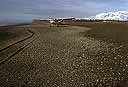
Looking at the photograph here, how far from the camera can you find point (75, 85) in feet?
43.4

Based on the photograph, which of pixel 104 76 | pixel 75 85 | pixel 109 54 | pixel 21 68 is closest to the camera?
pixel 75 85

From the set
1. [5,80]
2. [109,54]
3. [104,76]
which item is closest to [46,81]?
[5,80]

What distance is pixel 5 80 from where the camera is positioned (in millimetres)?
13797

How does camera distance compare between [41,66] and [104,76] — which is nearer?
[104,76]

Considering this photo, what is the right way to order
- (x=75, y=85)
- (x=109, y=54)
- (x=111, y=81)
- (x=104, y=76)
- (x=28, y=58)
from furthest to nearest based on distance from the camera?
(x=109, y=54)
(x=28, y=58)
(x=104, y=76)
(x=111, y=81)
(x=75, y=85)

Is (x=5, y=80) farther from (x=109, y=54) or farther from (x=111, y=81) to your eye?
(x=109, y=54)

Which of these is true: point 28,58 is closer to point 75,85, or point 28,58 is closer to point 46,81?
point 46,81

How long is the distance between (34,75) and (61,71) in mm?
2073

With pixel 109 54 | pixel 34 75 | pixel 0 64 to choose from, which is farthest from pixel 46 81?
pixel 109 54

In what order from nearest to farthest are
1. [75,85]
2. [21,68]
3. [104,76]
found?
1. [75,85]
2. [104,76]
3. [21,68]

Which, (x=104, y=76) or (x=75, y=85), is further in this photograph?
(x=104, y=76)

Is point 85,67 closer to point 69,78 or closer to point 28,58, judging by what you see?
point 69,78

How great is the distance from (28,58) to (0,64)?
3107 mm

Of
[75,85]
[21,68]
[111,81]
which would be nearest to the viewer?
[75,85]
